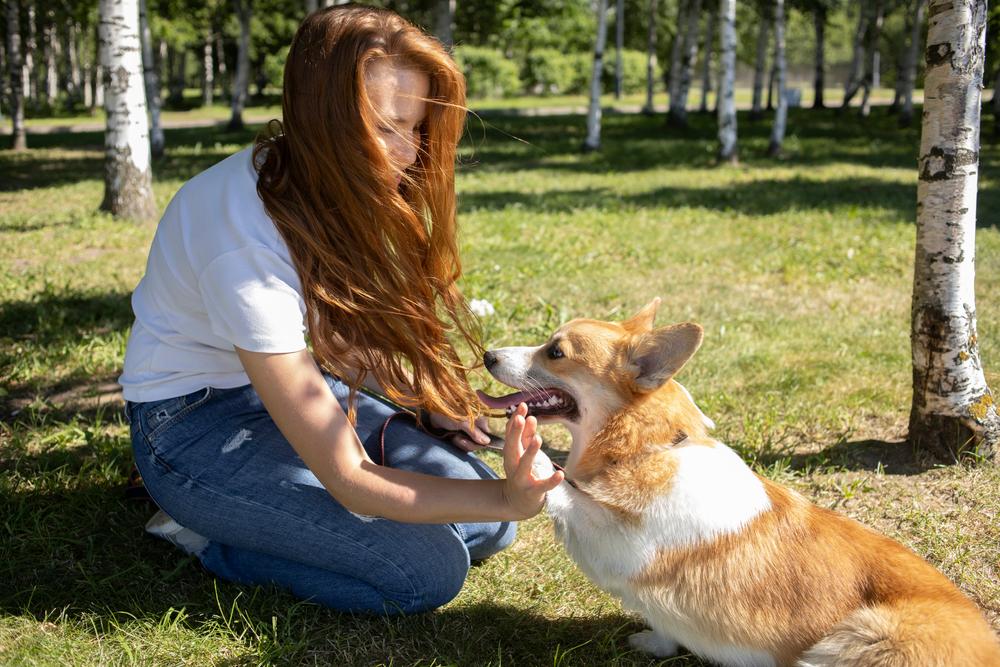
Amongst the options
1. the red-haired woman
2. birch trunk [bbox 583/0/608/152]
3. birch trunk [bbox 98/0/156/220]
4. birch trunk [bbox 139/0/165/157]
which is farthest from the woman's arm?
birch trunk [bbox 139/0/165/157]

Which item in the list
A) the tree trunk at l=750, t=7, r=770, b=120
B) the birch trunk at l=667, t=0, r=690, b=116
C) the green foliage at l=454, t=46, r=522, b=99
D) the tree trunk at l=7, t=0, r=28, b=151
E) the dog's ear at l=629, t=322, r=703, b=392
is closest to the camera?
the dog's ear at l=629, t=322, r=703, b=392

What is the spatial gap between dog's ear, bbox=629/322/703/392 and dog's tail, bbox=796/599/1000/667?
0.86 metres

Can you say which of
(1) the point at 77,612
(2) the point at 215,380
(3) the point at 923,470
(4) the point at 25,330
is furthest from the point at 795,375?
(4) the point at 25,330

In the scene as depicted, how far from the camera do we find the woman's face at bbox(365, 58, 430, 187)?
7.43 feet

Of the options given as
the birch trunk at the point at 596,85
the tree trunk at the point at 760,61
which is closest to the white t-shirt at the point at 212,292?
the birch trunk at the point at 596,85

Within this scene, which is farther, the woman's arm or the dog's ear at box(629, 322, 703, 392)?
the dog's ear at box(629, 322, 703, 392)

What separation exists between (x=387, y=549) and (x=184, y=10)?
97.4 ft

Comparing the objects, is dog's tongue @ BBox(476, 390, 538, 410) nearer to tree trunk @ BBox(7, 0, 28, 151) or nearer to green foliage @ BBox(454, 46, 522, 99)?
tree trunk @ BBox(7, 0, 28, 151)

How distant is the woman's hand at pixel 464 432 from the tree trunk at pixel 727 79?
12.7 metres

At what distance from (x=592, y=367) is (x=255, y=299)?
118cm

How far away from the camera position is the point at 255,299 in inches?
89.2

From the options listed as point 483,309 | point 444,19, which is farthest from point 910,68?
point 483,309

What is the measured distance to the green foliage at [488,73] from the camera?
122ft

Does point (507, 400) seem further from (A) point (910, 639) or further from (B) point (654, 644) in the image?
(A) point (910, 639)
